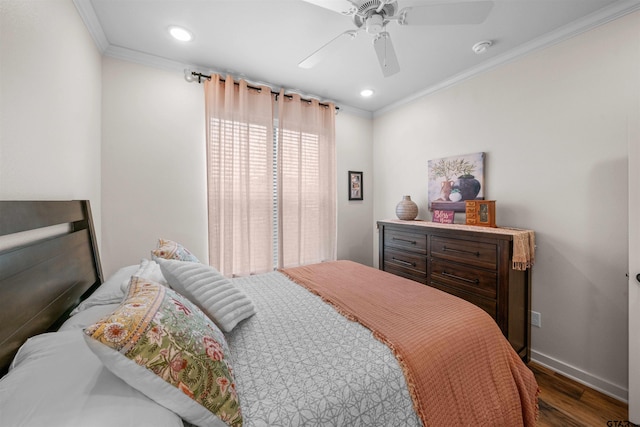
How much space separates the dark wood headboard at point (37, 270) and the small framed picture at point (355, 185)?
2.82 meters

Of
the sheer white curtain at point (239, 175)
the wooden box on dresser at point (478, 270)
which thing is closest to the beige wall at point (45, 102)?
the sheer white curtain at point (239, 175)

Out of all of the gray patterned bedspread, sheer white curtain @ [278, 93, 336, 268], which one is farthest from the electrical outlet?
sheer white curtain @ [278, 93, 336, 268]

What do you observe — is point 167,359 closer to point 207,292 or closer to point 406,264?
point 207,292

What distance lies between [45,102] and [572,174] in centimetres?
340

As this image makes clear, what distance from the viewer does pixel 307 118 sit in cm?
311

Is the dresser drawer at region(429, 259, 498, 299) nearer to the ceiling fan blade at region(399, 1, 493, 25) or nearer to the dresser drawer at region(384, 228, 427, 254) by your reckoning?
the dresser drawer at region(384, 228, 427, 254)

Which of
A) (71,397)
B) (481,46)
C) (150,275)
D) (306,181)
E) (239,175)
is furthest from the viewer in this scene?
(306,181)

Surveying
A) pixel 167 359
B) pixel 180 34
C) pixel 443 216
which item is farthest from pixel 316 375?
pixel 180 34

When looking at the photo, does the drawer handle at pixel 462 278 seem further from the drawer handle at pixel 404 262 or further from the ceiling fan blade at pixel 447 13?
the ceiling fan blade at pixel 447 13

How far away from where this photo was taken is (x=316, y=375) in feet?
2.98

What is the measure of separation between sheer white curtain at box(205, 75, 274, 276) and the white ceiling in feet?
0.93

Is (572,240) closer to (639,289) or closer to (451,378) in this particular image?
(639,289)

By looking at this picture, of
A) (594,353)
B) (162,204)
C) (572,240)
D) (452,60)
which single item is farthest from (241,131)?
(594,353)

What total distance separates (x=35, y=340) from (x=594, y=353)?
3.20 metres
